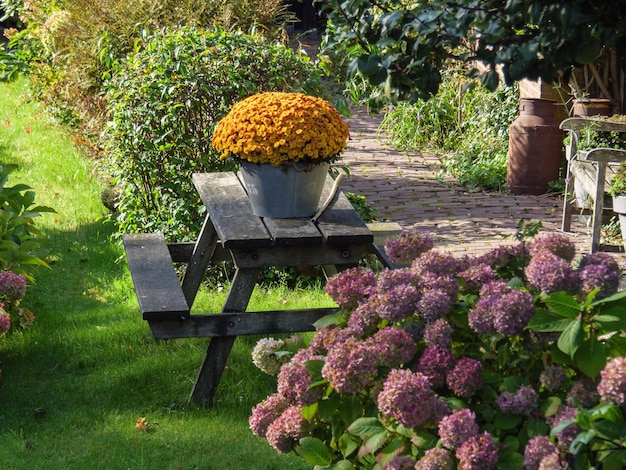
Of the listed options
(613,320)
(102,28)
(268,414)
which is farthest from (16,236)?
(102,28)

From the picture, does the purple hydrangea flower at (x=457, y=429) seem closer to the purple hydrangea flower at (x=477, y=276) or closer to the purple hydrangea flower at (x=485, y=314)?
the purple hydrangea flower at (x=485, y=314)

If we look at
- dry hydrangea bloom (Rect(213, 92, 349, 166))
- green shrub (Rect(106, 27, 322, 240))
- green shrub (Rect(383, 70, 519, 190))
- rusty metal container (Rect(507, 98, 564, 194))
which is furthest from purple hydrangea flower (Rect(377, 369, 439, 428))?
green shrub (Rect(383, 70, 519, 190))

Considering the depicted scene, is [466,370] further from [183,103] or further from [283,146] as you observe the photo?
[183,103]

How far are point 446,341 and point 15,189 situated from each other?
3584mm

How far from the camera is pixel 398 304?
8.52 ft

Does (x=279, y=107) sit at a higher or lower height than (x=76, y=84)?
higher

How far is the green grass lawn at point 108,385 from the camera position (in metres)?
3.93

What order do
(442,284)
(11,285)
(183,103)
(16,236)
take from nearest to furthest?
(442,284) → (11,285) → (16,236) → (183,103)

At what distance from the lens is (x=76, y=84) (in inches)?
356

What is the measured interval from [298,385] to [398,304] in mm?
379

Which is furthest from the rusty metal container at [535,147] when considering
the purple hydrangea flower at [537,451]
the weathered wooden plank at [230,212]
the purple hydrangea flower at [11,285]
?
the purple hydrangea flower at [537,451]

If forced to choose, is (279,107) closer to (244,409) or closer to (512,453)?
(244,409)

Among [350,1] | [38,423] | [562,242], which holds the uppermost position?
[350,1]

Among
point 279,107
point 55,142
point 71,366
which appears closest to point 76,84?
point 55,142
